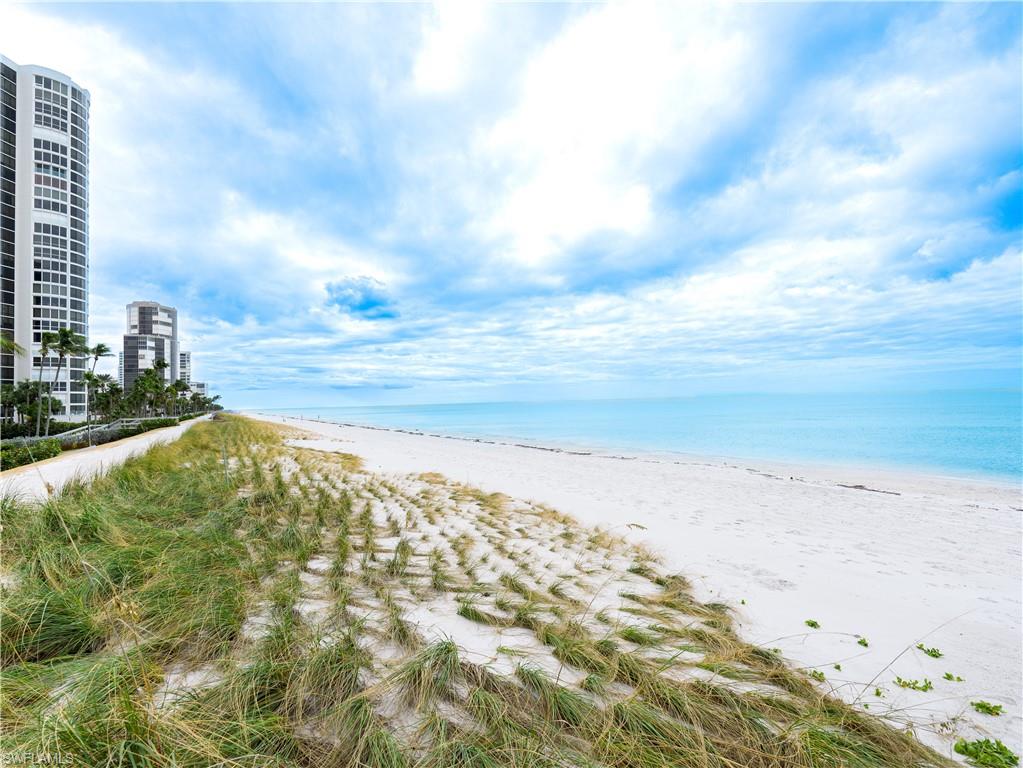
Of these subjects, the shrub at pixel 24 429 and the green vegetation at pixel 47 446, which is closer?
the green vegetation at pixel 47 446

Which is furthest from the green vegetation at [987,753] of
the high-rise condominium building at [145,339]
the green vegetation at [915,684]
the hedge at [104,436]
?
the high-rise condominium building at [145,339]

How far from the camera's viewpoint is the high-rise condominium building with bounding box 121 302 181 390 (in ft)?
350

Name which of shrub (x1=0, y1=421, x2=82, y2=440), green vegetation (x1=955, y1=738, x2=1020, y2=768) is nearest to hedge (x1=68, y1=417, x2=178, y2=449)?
shrub (x1=0, y1=421, x2=82, y2=440)

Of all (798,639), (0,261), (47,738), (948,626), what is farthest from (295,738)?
(0,261)

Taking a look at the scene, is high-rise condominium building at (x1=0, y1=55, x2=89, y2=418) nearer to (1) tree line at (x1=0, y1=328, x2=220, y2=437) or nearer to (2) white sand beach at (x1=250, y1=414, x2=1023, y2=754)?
(1) tree line at (x1=0, y1=328, x2=220, y2=437)

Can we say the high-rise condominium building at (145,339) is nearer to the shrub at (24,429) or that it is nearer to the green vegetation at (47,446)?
the shrub at (24,429)

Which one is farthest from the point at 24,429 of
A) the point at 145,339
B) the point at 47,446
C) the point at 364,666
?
the point at 145,339

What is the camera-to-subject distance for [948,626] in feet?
14.7

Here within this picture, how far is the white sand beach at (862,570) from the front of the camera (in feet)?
11.3

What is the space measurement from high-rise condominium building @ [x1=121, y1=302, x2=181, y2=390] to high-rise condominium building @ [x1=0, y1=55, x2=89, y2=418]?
187ft

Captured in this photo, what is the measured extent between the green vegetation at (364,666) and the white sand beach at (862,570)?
697 millimetres

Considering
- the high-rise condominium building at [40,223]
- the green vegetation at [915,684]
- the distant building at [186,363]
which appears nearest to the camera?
the green vegetation at [915,684]

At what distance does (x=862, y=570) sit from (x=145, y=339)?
14479 centimetres

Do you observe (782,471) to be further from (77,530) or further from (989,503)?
(77,530)
